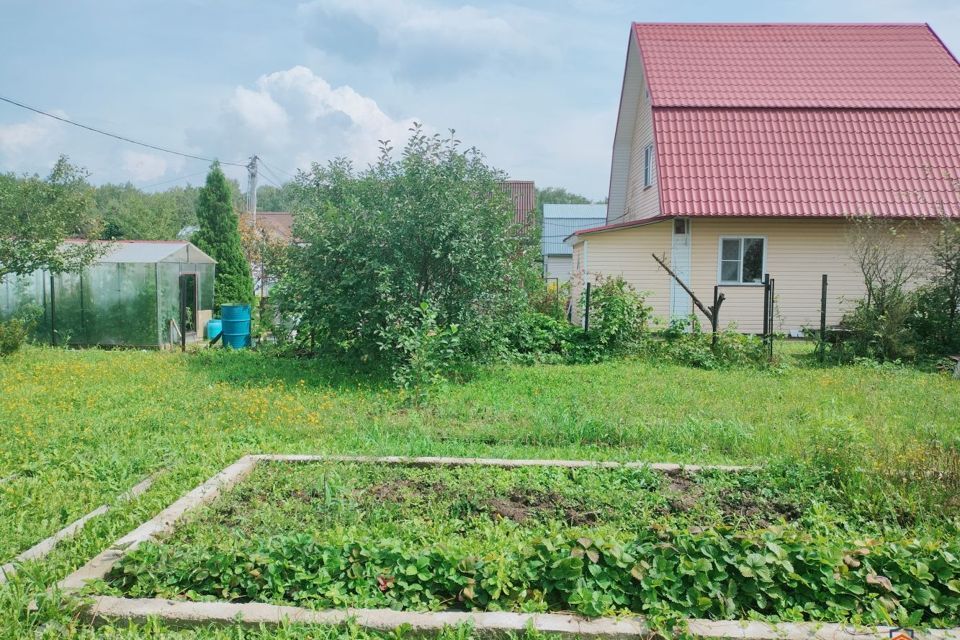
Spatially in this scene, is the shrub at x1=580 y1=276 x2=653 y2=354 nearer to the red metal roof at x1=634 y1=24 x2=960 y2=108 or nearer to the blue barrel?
the red metal roof at x1=634 y1=24 x2=960 y2=108

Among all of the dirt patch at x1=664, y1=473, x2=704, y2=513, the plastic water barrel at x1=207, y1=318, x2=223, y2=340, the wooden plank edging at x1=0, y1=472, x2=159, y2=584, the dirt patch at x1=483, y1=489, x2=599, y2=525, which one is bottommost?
the wooden plank edging at x1=0, y1=472, x2=159, y2=584

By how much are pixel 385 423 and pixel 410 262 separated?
3834 millimetres

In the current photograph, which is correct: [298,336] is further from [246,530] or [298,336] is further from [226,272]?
[226,272]

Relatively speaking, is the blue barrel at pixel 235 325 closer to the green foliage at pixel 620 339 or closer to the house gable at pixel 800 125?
the green foliage at pixel 620 339

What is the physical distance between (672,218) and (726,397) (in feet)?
27.4

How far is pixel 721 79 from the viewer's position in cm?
1872

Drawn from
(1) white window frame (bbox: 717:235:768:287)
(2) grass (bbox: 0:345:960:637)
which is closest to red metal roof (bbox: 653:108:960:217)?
(1) white window frame (bbox: 717:235:768:287)

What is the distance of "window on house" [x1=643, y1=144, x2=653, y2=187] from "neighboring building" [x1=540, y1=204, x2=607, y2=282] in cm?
1547

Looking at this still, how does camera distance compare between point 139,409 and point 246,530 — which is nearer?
point 246,530

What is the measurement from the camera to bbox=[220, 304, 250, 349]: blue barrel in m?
15.3

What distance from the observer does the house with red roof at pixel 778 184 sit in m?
16.2

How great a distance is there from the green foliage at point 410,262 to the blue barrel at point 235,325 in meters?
4.77

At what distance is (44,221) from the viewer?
44.1 feet

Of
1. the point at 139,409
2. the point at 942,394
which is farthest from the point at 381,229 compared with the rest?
the point at 942,394
